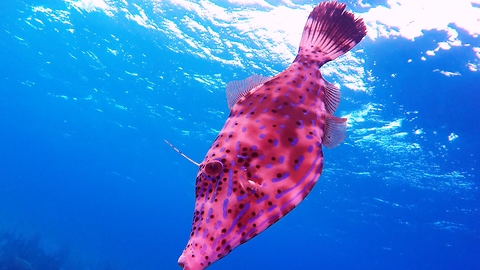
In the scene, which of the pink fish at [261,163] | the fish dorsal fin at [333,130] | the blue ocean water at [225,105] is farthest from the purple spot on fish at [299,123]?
the blue ocean water at [225,105]

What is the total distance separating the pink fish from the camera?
1.33 meters

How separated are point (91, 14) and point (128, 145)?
28.4 meters

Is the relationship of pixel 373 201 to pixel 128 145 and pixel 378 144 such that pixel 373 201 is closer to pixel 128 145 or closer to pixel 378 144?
pixel 378 144

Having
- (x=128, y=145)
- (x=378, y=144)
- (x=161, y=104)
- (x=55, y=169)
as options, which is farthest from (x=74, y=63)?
(x=55, y=169)

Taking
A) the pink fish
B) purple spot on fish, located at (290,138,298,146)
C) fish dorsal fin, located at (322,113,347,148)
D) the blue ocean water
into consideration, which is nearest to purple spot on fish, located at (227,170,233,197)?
the pink fish

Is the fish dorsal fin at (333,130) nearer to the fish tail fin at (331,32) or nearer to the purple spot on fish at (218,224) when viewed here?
the fish tail fin at (331,32)

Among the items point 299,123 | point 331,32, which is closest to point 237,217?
point 299,123

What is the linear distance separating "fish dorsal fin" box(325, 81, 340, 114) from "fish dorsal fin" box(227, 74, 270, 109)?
467mm

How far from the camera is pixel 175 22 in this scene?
55.5 feet

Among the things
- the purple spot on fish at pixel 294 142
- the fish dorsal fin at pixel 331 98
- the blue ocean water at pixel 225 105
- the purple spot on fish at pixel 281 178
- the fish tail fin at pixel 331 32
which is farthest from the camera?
the blue ocean water at pixel 225 105

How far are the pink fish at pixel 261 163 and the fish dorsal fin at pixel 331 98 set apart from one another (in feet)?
0.14

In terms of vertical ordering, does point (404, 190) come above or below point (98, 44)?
above

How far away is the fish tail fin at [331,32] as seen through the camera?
2.35 metres

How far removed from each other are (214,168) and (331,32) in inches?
62.8
